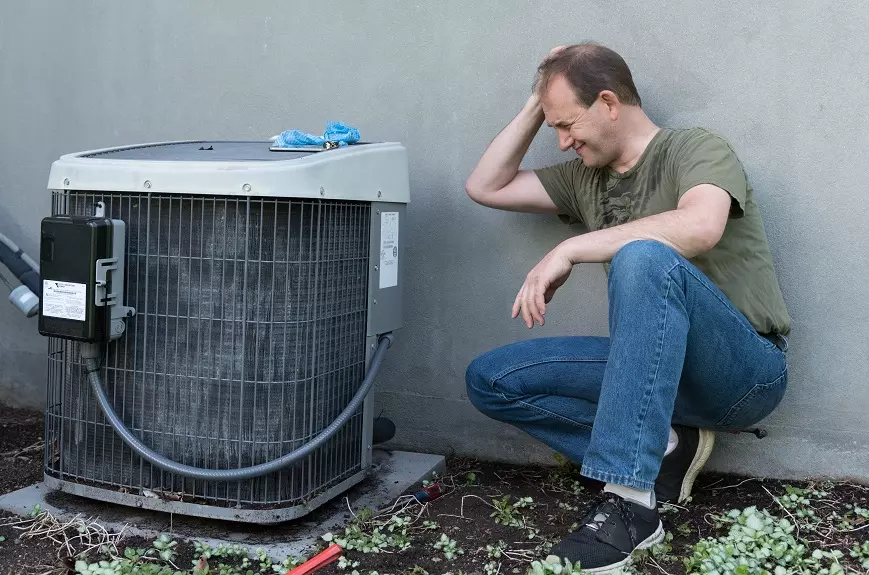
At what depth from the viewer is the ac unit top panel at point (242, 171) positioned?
2039 millimetres

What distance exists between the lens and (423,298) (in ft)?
9.46

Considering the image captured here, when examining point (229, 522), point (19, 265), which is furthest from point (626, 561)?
point (19, 265)

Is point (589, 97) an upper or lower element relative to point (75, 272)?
upper

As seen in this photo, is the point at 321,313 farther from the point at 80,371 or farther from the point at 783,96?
the point at 783,96

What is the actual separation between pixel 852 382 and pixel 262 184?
1663 mm

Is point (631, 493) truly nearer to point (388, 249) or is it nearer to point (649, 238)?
point (649, 238)

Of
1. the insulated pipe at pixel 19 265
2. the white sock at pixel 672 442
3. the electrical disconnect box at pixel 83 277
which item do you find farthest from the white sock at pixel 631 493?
the insulated pipe at pixel 19 265

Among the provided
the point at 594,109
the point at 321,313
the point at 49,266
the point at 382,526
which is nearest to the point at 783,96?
the point at 594,109

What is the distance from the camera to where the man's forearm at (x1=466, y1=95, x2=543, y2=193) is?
8.30 feet

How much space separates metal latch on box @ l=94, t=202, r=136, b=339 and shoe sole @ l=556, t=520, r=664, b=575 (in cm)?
120

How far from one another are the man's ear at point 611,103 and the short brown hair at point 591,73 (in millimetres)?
10

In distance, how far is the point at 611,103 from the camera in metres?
2.30

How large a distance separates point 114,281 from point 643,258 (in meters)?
1.21

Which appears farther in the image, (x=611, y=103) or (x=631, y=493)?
(x=611, y=103)
